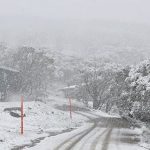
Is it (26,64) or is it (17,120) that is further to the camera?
(26,64)

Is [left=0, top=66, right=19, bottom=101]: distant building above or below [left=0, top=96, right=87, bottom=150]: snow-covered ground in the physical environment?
above

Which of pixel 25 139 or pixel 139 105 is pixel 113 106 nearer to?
pixel 139 105

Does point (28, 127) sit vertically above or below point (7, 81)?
below

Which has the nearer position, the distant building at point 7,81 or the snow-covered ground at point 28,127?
the snow-covered ground at point 28,127

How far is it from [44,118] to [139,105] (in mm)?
8560

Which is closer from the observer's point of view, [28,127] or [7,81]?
[28,127]

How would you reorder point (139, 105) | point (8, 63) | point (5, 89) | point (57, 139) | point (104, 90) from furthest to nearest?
point (8, 63) < point (104, 90) < point (5, 89) < point (139, 105) < point (57, 139)

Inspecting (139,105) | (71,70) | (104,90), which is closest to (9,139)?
(139,105)

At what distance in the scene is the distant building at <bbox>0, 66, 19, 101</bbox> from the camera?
6465cm

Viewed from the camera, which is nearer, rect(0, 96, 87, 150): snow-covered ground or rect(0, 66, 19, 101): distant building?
rect(0, 96, 87, 150): snow-covered ground

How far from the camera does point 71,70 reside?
410 feet

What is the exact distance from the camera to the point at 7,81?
67.2 m

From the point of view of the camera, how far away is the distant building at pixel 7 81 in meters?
64.7

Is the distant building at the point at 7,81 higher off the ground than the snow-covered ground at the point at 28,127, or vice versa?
the distant building at the point at 7,81
